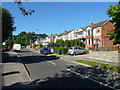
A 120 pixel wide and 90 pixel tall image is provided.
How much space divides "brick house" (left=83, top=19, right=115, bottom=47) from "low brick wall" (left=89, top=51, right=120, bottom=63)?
632 inches

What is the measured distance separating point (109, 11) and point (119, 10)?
111 centimetres

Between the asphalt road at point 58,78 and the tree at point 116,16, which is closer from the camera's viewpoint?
the asphalt road at point 58,78

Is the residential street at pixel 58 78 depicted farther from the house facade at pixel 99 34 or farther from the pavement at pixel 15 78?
the house facade at pixel 99 34

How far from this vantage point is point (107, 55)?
22.8 metres

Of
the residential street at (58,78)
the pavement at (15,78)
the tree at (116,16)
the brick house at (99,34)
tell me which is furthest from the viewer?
the brick house at (99,34)

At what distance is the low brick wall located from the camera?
20578 mm

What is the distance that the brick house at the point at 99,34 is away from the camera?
42.9 meters

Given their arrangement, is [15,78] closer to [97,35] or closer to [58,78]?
[58,78]

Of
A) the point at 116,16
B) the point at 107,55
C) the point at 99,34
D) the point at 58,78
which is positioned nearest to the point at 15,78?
the point at 58,78

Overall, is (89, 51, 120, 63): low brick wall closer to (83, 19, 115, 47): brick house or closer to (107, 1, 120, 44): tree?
(107, 1, 120, 44): tree

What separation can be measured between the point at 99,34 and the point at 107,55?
22782 millimetres

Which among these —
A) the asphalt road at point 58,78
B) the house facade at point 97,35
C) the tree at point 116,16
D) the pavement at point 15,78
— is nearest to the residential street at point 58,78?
the asphalt road at point 58,78

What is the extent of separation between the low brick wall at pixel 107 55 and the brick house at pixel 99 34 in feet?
52.7

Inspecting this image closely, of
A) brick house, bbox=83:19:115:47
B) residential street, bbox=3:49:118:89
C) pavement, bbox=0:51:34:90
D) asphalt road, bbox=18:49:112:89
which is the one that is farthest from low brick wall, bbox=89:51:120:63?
brick house, bbox=83:19:115:47
